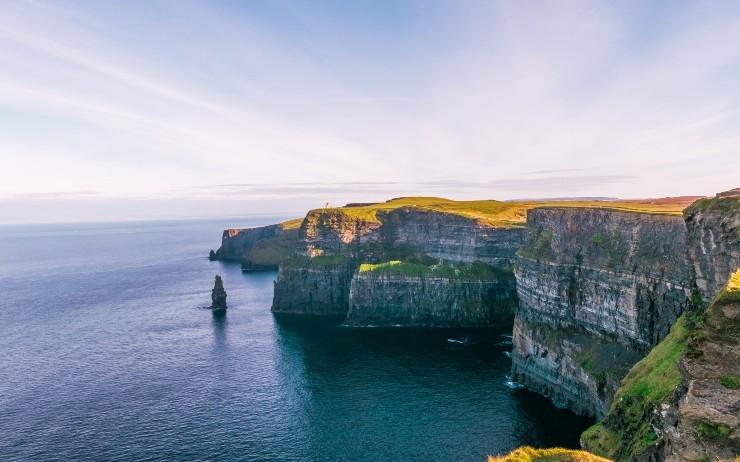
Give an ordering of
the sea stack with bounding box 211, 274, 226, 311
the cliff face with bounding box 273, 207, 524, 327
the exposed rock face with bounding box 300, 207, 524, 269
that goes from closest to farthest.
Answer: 1. the cliff face with bounding box 273, 207, 524, 327
2. the exposed rock face with bounding box 300, 207, 524, 269
3. the sea stack with bounding box 211, 274, 226, 311

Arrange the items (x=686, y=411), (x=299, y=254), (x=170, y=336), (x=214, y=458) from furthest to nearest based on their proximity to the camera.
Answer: (x=299, y=254)
(x=170, y=336)
(x=214, y=458)
(x=686, y=411)

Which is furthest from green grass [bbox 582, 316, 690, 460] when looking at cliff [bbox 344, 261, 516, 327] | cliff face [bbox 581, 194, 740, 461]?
cliff [bbox 344, 261, 516, 327]

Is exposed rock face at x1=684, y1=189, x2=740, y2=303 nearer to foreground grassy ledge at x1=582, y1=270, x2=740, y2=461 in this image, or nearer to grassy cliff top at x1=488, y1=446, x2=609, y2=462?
foreground grassy ledge at x1=582, y1=270, x2=740, y2=461

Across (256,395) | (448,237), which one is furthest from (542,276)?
(448,237)

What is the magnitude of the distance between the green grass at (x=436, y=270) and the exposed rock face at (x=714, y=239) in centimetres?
9012

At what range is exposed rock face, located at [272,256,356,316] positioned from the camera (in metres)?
160

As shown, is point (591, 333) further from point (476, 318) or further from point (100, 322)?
point (100, 322)

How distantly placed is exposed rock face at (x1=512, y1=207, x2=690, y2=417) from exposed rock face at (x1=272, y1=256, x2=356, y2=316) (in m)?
73.0

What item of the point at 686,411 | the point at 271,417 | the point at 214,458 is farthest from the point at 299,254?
the point at 686,411

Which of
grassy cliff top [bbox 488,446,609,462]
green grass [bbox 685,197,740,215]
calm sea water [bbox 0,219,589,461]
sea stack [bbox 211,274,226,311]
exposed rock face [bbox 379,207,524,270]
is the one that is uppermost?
green grass [bbox 685,197,740,215]

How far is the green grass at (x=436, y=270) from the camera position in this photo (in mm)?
143988

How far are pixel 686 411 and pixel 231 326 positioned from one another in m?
133

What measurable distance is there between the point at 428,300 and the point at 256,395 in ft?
222

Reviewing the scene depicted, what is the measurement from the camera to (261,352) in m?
119
